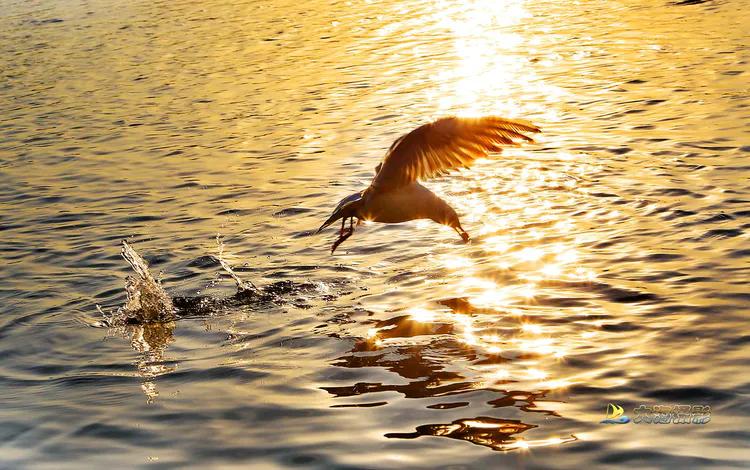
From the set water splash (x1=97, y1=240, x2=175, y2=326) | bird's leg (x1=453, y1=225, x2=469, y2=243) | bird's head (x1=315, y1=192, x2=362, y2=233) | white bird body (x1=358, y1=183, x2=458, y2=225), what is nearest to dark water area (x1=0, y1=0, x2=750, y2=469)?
water splash (x1=97, y1=240, x2=175, y2=326)

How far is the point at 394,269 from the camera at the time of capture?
9.88 metres

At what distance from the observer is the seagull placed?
852 cm

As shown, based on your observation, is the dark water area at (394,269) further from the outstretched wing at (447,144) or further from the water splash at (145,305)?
the outstretched wing at (447,144)

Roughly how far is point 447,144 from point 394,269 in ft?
5.62

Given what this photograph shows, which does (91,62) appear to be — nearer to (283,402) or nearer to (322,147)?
(322,147)

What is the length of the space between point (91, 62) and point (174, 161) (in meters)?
10.7

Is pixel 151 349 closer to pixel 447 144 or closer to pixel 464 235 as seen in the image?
pixel 464 235

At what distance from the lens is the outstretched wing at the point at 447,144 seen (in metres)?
8.50

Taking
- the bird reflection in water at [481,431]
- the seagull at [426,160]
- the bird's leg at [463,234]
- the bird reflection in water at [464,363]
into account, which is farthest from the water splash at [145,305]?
the bird reflection in water at [481,431]

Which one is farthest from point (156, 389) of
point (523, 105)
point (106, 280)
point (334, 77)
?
point (334, 77)

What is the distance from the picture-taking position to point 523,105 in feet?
51.8

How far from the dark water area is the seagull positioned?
0.74m

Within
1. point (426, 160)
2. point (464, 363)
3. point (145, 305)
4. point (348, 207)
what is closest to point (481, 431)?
point (464, 363)

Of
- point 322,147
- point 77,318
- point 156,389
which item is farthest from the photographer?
point 322,147
